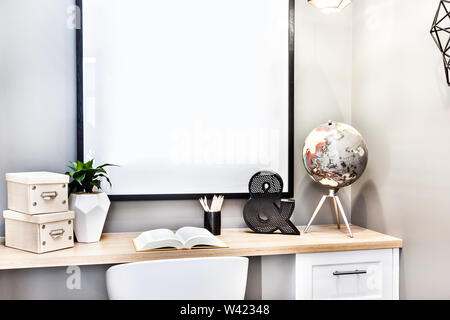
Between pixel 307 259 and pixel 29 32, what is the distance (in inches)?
54.5

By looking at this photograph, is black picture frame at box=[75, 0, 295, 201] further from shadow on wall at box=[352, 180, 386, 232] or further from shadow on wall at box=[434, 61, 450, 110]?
shadow on wall at box=[434, 61, 450, 110]

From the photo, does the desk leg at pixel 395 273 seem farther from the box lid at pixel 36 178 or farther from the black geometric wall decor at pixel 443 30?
the box lid at pixel 36 178

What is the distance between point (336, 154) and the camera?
61.8 inches

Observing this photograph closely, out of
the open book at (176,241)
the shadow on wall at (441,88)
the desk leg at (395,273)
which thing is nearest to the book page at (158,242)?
the open book at (176,241)

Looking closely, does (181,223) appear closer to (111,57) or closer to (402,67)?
(111,57)

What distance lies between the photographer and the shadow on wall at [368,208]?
5.63ft

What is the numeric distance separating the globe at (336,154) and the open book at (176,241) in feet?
1.60

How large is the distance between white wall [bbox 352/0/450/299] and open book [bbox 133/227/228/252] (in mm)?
696

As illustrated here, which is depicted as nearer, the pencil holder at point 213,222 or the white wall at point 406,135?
the white wall at point 406,135

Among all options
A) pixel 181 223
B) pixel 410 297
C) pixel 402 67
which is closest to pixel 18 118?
pixel 181 223

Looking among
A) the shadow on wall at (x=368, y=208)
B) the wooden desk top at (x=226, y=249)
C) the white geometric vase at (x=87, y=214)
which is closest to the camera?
the wooden desk top at (x=226, y=249)

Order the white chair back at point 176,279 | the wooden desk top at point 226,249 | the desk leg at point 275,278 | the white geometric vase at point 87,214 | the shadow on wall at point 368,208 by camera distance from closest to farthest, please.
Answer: the white chair back at point 176,279 → the wooden desk top at point 226,249 → the white geometric vase at point 87,214 → the desk leg at point 275,278 → the shadow on wall at point 368,208

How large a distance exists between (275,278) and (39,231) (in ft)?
2.92
